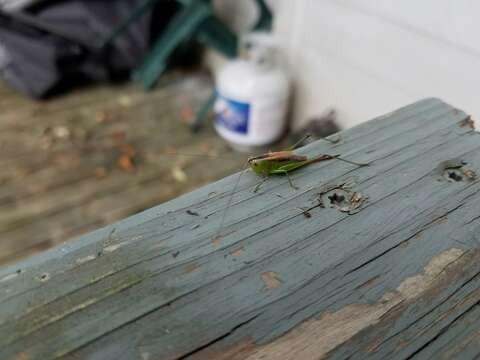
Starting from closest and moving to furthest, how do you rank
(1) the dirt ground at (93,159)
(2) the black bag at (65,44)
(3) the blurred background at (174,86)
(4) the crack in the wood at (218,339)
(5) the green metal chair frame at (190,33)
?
(4) the crack in the wood at (218,339), (3) the blurred background at (174,86), (1) the dirt ground at (93,159), (5) the green metal chair frame at (190,33), (2) the black bag at (65,44)

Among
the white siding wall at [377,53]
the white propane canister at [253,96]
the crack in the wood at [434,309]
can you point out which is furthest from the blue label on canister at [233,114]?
the crack in the wood at [434,309]

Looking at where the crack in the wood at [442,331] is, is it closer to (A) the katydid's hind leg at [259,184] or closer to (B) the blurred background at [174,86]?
(A) the katydid's hind leg at [259,184]

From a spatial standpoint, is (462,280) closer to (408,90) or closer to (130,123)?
(408,90)

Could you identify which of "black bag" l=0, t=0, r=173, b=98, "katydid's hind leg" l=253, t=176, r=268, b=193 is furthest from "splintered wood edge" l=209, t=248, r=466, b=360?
"black bag" l=0, t=0, r=173, b=98

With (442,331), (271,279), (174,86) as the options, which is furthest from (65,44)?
(442,331)

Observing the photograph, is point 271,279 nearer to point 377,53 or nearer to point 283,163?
point 283,163

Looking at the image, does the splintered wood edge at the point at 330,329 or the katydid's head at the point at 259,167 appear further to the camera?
the katydid's head at the point at 259,167

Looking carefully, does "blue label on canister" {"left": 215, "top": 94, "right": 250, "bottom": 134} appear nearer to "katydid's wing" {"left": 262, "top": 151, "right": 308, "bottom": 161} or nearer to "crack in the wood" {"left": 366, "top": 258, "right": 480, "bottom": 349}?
"katydid's wing" {"left": 262, "top": 151, "right": 308, "bottom": 161}
